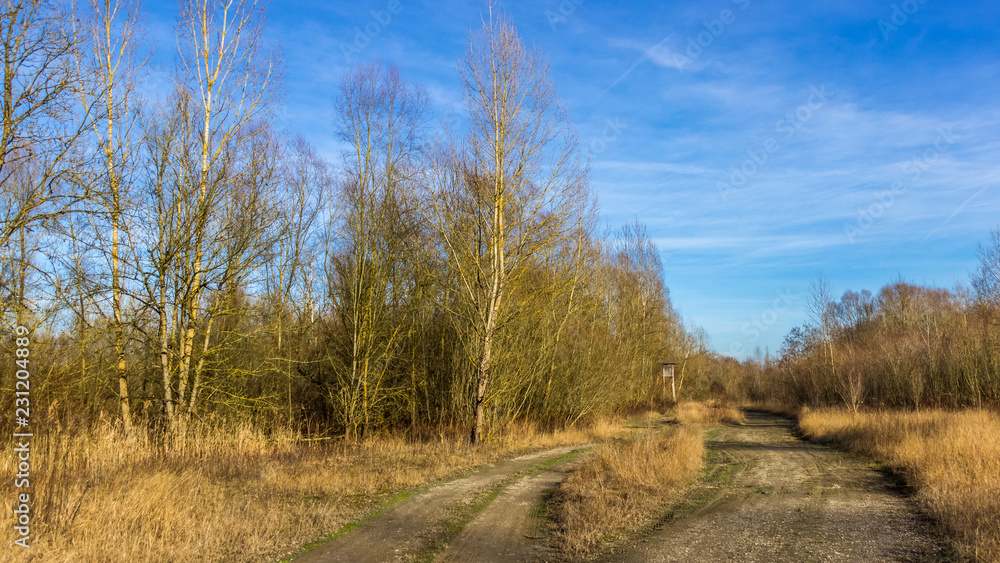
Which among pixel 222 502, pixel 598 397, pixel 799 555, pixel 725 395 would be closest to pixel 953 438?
pixel 799 555

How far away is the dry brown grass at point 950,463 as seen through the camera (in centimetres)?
567

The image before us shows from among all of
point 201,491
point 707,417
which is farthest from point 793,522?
point 707,417

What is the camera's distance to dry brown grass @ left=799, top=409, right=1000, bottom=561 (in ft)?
18.6

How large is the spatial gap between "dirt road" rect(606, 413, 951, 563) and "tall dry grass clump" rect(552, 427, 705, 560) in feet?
1.24

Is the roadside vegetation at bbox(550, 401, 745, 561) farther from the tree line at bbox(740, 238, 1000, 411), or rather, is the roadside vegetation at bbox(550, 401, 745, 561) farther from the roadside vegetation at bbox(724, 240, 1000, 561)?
the tree line at bbox(740, 238, 1000, 411)

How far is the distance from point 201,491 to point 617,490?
6.00 meters

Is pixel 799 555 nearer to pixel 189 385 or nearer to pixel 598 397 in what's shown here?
pixel 189 385

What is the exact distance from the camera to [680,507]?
24.6ft

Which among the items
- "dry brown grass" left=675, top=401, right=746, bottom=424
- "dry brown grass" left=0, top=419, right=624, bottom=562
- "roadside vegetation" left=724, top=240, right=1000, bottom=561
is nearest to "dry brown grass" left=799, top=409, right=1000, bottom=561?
"roadside vegetation" left=724, top=240, right=1000, bottom=561

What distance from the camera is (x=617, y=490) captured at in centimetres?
788

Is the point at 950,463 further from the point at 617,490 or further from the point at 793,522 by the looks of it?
the point at 617,490

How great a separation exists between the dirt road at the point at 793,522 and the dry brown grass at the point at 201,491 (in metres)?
3.98

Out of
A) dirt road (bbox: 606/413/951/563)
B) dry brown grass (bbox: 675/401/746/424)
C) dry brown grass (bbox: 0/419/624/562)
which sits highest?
dry brown grass (bbox: 0/419/624/562)

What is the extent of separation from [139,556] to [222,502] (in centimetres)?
204
